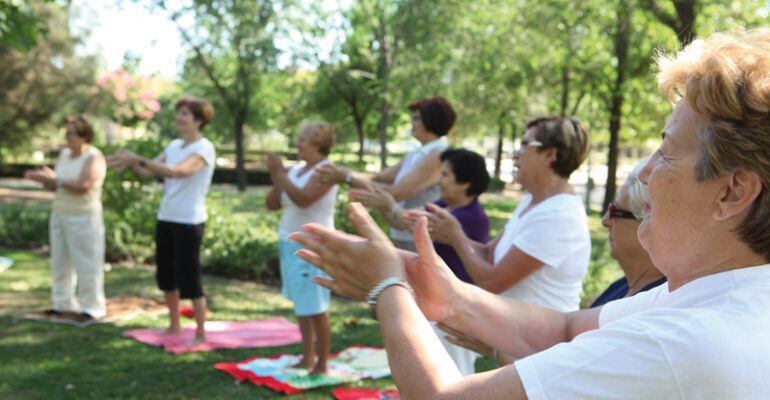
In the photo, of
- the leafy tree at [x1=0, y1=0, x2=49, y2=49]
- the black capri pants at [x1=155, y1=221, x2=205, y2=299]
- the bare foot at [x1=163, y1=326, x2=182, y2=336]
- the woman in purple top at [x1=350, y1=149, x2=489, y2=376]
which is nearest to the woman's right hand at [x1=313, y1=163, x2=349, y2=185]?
the woman in purple top at [x1=350, y1=149, x2=489, y2=376]

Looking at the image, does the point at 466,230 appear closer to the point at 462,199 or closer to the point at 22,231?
the point at 462,199

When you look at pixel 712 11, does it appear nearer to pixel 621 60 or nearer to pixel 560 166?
pixel 621 60

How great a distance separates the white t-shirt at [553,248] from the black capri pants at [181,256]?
10.7 feet

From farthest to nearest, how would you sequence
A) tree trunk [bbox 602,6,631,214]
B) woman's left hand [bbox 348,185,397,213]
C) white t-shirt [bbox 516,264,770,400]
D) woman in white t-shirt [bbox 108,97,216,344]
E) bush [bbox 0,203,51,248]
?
tree trunk [bbox 602,6,631,214] < bush [bbox 0,203,51,248] < woman in white t-shirt [bbox 108,97,216,344] < woman's left hand [bbox 348,185,397,213] < white t-shirt [bbox 516,264,770,400]

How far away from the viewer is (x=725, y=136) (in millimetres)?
1181

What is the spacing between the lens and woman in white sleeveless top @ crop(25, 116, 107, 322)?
6.23m

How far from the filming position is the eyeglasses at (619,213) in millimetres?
2383

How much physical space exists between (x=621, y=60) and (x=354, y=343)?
11.9 meters

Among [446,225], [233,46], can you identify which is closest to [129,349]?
[446,225]

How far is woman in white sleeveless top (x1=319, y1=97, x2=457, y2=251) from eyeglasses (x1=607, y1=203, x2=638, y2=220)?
194 centimetres

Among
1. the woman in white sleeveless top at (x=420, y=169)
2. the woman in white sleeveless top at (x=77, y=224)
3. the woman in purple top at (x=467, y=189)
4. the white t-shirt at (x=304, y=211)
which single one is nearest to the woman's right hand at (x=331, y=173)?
the woman in white sleeveless top at (x=420, y=169)

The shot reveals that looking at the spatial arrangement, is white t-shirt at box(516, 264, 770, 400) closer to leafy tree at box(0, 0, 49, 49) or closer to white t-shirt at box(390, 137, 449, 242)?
white t-shirt at box(390, 137, 449, 242)

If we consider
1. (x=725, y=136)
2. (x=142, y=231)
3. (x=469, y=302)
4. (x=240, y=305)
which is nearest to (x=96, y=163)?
(x=240, y=305)

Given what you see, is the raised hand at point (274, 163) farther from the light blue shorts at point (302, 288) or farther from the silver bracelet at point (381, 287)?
the silver bracelet at point (381, 287)
